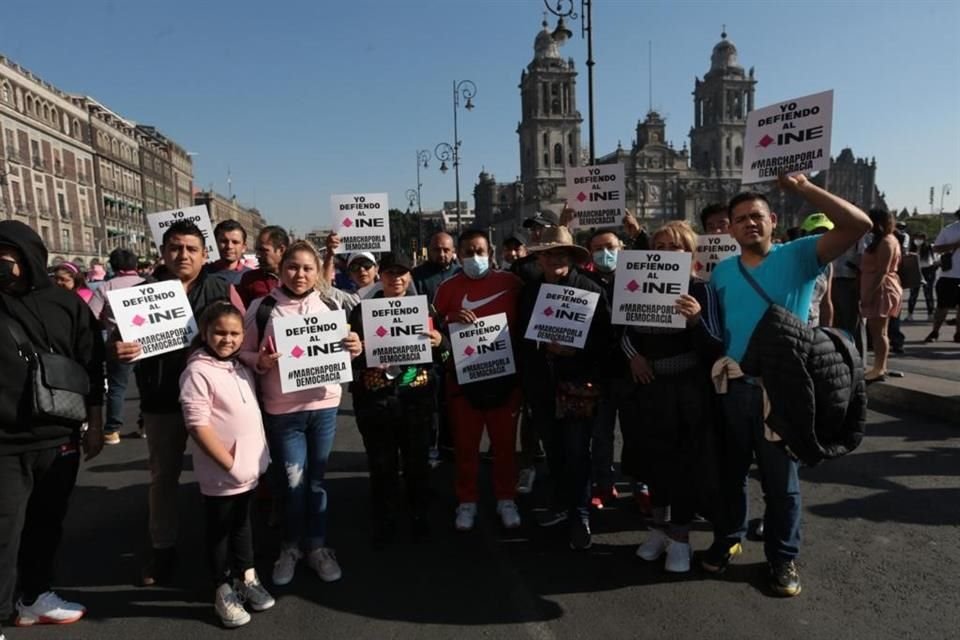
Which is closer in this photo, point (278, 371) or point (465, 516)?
point (278, 371)

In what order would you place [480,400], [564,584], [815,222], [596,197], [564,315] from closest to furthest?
[564,584] < [564,315] < [480,400] < [815,222] < [596,197]

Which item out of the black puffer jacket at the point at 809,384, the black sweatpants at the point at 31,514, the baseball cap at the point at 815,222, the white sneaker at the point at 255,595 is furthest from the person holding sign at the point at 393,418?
the baseball cap at the point at 815,222

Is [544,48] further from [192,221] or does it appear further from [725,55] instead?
[192,221]

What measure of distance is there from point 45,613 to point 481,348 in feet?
9.98

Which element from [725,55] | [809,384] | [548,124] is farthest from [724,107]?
[809,384]

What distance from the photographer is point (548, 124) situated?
111 m

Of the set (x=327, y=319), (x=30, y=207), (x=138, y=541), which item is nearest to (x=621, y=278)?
(x=327, y=319)

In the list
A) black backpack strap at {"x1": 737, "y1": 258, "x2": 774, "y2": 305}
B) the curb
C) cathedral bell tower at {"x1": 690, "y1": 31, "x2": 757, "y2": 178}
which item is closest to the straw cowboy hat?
black backpack strap at {"x1": 737, "y1": 258, "x2": 774, "y2": 305}

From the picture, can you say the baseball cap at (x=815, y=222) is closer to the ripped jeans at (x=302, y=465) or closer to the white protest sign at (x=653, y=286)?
the white protest sign at (x=653, y=286)

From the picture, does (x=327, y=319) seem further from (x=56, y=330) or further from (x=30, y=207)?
(x=30, y=207)

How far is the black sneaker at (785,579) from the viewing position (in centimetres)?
352

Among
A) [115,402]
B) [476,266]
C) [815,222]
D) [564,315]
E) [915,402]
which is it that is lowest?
[915,402]

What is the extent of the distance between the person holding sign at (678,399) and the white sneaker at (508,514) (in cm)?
114

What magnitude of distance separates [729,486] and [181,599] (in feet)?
11.2
